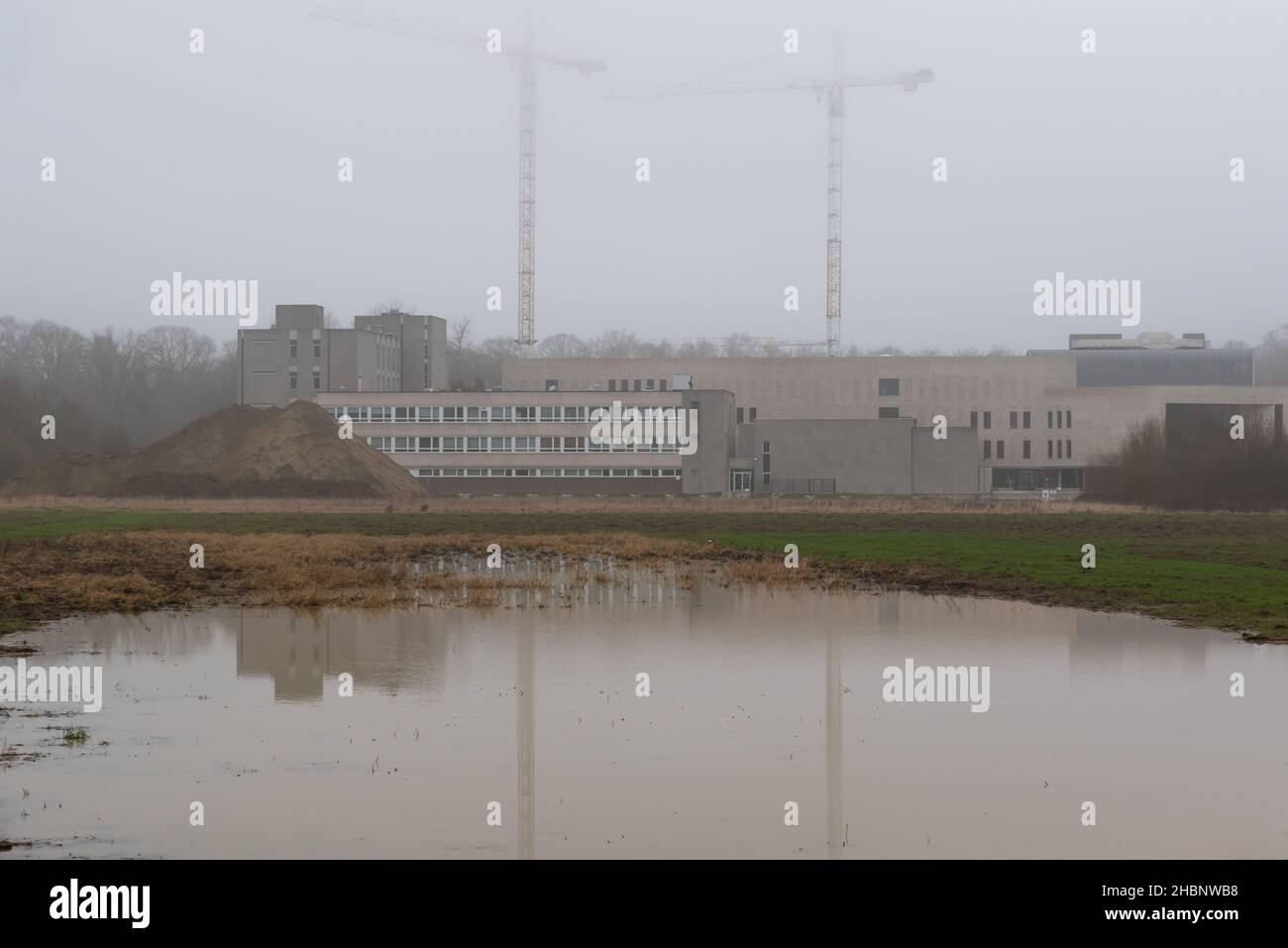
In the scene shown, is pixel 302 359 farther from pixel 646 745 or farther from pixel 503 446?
pixel 646 745

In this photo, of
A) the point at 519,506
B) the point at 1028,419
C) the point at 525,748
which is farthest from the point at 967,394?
the point at 525,748

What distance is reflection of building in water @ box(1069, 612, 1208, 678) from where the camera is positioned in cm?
2120

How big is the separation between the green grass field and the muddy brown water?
6.24 metres

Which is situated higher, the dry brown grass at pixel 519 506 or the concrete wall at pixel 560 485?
the concrete wall at pixel 560 485

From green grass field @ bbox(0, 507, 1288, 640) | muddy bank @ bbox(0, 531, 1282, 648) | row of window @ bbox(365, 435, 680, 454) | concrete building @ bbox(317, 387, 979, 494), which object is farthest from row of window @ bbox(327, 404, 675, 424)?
muddy bank @ bbox(0, 531, 1282, 648)

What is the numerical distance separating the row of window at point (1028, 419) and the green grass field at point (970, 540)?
5806 cm

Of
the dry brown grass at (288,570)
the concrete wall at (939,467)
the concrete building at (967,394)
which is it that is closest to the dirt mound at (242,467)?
the dry brown grass at (288,570)

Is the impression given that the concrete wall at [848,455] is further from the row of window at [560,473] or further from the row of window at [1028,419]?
the row of window at [1028,419]

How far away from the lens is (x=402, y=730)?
15930 millimetres

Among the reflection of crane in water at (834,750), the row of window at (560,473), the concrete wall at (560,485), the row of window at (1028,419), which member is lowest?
the reflection of crane in water at (834,750)

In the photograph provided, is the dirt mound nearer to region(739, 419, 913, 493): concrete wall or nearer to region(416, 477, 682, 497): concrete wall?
region(416, 477, 682, 497): concrete wall

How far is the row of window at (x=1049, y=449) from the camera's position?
443ft
